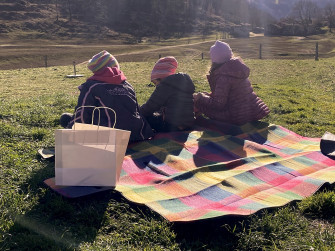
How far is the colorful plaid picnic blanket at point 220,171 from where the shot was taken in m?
3.64

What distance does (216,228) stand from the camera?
3.28 meters

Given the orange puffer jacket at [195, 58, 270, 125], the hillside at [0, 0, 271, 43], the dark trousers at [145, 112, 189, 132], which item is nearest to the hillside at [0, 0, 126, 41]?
the hillside at [0, 0, 271, 43]

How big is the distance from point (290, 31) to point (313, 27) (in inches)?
255

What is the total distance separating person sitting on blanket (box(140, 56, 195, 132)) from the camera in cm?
581

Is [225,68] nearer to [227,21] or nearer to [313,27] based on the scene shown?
[313,27]

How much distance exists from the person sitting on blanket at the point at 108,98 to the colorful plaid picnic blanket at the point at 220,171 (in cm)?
39

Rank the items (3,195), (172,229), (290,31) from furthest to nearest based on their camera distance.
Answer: (290,31)
(3,195)
(172,229)

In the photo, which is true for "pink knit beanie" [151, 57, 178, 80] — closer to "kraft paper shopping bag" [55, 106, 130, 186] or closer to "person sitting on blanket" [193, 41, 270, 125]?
"person sitting on blanket" [193, 41, 270, 125]

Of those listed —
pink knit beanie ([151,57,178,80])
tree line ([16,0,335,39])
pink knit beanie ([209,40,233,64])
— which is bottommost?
pink knit beanie ([151,57,178,80])

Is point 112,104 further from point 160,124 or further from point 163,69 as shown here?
point 163,69

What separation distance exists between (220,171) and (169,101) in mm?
1831

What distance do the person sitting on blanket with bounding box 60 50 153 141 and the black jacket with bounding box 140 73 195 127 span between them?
587mm

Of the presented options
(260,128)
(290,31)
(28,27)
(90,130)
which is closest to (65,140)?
(90,130)

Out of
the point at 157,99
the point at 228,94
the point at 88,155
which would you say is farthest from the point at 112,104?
the point at 228,94
